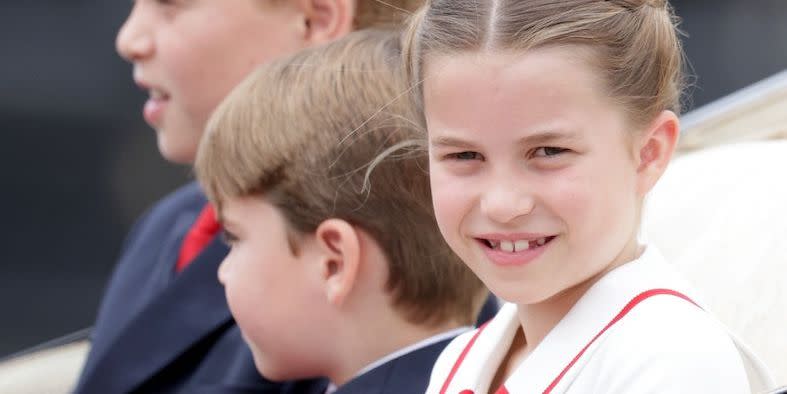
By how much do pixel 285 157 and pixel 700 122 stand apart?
62 cm

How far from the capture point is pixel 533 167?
1.01 metres

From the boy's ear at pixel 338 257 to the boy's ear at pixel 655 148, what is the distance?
380 mm

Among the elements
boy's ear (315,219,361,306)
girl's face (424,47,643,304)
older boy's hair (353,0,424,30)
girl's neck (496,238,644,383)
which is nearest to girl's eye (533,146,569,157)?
girl's face (424,47,643,304)

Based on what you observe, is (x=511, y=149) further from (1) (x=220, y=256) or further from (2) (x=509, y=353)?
(1) (x=220, y=256)

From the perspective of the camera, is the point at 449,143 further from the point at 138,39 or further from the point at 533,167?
the point at 138,39

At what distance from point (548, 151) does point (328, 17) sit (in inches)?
33.2

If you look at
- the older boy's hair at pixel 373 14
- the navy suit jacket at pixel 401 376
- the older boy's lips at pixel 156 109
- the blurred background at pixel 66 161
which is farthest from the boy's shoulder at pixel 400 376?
the blurred background at pixel 66 161

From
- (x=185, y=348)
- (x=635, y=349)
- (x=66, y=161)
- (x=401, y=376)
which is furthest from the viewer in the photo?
(x=66, y=161)

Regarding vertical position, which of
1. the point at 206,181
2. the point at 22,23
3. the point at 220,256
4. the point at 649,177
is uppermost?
the point at 649,177

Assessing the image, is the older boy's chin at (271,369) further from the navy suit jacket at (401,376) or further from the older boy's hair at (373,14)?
the older boy's hair at (373,14)

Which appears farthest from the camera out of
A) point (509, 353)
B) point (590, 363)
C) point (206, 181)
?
point (206, 181)

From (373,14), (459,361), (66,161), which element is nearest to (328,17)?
(373,14)

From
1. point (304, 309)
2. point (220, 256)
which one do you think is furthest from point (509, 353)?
point (220, 256)

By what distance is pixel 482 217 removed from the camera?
104cm
